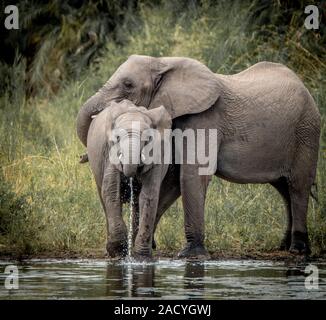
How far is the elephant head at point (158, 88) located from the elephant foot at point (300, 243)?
171 centimetres

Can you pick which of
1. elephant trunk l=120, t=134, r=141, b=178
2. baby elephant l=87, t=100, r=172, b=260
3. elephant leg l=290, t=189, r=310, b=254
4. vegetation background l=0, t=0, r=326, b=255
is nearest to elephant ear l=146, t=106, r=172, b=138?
baby elephant l=87, t=100, r=172, b=260

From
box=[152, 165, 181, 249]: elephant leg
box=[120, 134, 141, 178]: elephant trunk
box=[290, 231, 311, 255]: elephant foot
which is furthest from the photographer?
box=[290, 231, 311, 255]: elephant foot

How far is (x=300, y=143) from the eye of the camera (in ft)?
41.4

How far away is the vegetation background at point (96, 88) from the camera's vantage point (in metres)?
12.5

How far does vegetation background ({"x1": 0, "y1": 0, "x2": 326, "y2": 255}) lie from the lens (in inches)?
493

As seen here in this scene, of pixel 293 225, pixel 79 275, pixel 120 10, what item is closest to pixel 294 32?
pixel 120 10

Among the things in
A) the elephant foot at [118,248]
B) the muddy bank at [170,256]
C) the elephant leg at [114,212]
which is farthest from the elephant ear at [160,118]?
the muddy bank at [170,256]

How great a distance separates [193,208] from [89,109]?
1.37 meters

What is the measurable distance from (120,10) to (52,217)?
860 centimetres

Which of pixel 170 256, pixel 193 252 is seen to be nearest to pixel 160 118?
pixel 193 252

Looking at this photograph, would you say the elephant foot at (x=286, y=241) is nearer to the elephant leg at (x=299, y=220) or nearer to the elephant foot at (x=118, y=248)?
the elephant leg at (x=299, y=220)

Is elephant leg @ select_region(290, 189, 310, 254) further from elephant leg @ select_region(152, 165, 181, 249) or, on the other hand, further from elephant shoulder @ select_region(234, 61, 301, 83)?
elephant leg @ select_region(152, 165, 181, 249)

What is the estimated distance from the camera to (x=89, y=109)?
1173cm

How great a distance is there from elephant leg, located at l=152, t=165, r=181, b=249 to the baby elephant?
62cm
